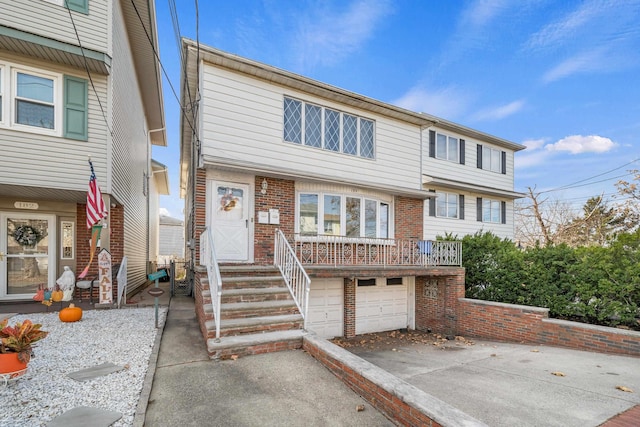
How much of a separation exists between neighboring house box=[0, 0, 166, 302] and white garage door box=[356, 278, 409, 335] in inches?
286

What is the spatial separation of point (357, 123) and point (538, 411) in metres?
8.33

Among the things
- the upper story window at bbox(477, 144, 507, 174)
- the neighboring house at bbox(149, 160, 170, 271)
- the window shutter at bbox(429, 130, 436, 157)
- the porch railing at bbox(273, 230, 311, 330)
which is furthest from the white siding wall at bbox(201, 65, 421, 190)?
the neighboring house at bbox(149, 160, 170, 271)

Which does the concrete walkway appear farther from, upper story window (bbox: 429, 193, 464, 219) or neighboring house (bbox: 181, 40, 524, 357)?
upper story window (bbox: 429, 193, 464, 219)

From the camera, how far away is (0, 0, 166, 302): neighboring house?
6766 millimetres

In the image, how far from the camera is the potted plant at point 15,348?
11.3 ft

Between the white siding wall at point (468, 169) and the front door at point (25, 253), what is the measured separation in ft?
40.9

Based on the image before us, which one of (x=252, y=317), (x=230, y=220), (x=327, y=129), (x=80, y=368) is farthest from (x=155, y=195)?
(x=80, y=368)

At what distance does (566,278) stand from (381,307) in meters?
5.13

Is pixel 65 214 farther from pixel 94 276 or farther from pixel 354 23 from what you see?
pixel 354 23

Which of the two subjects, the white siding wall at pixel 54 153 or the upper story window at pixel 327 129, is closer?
the white siding wall at pixel 54 153

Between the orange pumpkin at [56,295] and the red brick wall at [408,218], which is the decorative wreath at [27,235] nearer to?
the orange pumpkin at [56,295]

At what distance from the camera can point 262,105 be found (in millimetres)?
8508

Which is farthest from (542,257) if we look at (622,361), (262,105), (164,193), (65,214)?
(164,193)

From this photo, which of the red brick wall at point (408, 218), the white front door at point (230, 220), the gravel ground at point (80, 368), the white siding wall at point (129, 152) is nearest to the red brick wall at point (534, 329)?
the red brick wall at point (408, 218)
